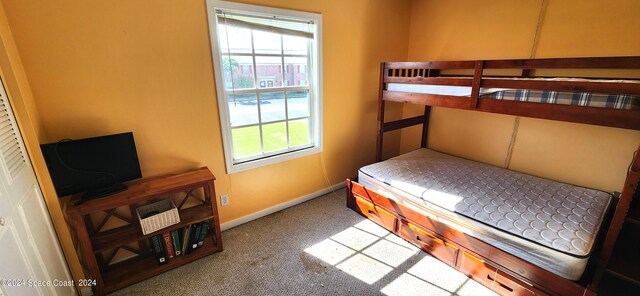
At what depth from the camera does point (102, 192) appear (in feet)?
5.55

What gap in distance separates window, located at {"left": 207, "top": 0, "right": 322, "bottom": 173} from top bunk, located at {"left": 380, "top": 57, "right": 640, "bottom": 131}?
816 mm

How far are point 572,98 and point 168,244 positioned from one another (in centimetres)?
283

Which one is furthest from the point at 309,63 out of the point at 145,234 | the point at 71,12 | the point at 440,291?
the point at 440,291

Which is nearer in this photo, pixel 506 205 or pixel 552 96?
pixel 552 96

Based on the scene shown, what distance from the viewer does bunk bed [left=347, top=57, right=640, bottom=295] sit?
147 cm

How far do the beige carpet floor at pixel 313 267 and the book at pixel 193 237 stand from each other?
0.12 m

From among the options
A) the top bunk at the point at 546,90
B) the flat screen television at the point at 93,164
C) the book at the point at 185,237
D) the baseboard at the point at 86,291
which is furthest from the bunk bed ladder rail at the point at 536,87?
the baseboard at the point at 86,291

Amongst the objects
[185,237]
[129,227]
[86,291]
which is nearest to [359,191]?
[185,237]

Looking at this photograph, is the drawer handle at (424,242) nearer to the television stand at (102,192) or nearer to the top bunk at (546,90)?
the top bunk at (546,90)

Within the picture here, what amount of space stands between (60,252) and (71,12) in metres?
1.40

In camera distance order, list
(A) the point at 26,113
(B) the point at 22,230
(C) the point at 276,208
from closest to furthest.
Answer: (B) the point at 22,230, (A) the point at 26,113, (C) the point at 276,208

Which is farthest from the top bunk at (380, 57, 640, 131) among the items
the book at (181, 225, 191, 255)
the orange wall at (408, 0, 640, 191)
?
the book at (181, 225, 191, 255)

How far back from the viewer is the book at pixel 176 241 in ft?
6.49

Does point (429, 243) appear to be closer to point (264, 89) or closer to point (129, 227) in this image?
point (264, 89)
